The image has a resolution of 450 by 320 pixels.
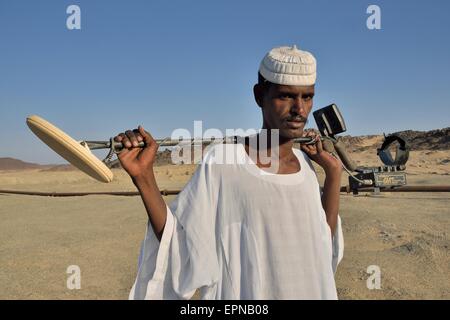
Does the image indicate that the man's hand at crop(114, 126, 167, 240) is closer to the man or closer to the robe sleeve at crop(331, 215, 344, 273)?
the man

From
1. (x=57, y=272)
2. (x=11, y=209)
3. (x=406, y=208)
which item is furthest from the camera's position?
(x=11, y=209)

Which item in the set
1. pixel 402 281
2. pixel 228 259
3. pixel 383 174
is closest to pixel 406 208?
pixel 383 174

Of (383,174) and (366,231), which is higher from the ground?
(383,174)

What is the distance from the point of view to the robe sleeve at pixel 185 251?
6.37 ft

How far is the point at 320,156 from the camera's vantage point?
7.89 feet

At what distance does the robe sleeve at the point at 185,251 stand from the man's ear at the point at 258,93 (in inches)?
17.0

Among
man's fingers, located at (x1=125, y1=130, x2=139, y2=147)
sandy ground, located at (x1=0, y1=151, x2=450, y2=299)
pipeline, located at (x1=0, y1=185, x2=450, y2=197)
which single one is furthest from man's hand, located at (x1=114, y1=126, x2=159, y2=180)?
pipeline, located at (x1=0, y1=185, x2=450, y2=197)

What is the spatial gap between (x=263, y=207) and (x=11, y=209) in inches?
397

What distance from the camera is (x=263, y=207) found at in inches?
78.5

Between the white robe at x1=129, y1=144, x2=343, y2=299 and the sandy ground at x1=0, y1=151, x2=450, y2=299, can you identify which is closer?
the white robe at x1=129, y1=144, x2=343, y2=299

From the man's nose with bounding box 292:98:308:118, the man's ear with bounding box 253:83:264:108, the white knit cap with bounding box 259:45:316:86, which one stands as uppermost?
the white knit cap with bounding box 259:45:316:86

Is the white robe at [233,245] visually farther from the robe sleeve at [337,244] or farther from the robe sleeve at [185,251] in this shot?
the robe sleeve at [337,244]

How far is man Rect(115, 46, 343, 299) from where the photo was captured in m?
1.94
